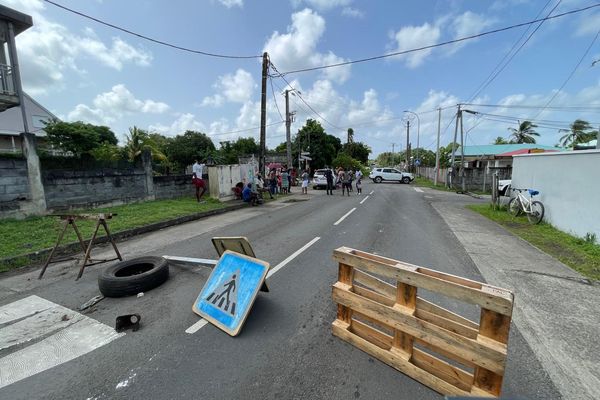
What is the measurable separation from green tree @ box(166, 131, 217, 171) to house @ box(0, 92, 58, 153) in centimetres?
1738

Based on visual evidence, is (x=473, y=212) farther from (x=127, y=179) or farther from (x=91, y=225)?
(x=127, y=179)

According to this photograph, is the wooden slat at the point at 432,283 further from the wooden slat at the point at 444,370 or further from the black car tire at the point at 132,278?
the black car tire at the point at 132,278

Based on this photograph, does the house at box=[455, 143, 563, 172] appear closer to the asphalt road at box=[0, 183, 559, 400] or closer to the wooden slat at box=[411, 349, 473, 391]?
the asphalt road at box=[0, 183, 559, 400]

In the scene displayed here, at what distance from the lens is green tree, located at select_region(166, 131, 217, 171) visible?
46.5 meters

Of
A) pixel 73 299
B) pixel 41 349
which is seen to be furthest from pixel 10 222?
pixel 41 349

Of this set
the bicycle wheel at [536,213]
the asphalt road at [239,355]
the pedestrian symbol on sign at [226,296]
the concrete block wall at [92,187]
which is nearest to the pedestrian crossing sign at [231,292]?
the pedestrian symbol on sign at [226,296]

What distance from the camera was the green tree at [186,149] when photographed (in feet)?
153

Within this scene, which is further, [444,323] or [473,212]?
[473,212]

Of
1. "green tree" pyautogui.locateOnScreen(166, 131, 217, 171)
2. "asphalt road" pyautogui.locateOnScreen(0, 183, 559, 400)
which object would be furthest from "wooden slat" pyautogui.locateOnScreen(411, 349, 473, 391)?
"green tree" pyautogui.locateOnScreen(166, 131, 217, 171)

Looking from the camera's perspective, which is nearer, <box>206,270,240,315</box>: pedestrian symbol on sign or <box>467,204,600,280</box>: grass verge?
<box>206,270,240,315</box>: pedestrian symbol on sign

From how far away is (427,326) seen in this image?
2371 millimetres

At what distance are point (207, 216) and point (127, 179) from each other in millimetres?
4238

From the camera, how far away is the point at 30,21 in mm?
12305

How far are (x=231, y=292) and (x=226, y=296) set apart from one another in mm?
84
